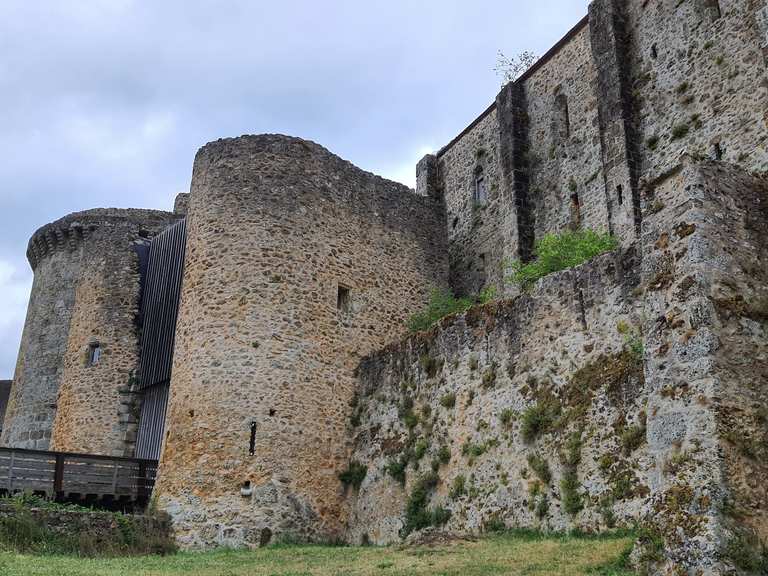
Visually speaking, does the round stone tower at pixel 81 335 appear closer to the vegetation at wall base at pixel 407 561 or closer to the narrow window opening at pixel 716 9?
the vegetation at wall base at pixel 407 561

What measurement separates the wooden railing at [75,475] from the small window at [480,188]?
33.2ft

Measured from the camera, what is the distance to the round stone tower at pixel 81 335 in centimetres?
2133

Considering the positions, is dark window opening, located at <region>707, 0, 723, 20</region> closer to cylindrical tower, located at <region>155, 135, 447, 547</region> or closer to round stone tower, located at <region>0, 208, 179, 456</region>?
cylindrical tower, located at <region>155, 135, 447, 547</region>

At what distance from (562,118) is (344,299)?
6.68 meters

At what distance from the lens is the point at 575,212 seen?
61.8 feet

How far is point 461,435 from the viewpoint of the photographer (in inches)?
573

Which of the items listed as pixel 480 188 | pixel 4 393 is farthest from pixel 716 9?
pixel 4 393

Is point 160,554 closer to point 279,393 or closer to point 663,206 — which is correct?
point 279,393

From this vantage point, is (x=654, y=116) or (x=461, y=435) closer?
(x=461, y=435)

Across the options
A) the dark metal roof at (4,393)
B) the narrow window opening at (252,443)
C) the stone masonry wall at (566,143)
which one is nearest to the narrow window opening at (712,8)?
the stone masonry wall at (566,143)

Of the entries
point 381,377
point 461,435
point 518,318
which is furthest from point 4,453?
point 518,318

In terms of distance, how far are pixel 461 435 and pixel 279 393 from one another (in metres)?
3.75

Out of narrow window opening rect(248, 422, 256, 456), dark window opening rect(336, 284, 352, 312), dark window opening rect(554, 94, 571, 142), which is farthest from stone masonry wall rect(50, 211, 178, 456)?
dark window opening rect(554, 94, 571, 142)

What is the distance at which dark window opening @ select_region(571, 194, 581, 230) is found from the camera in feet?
61.3
